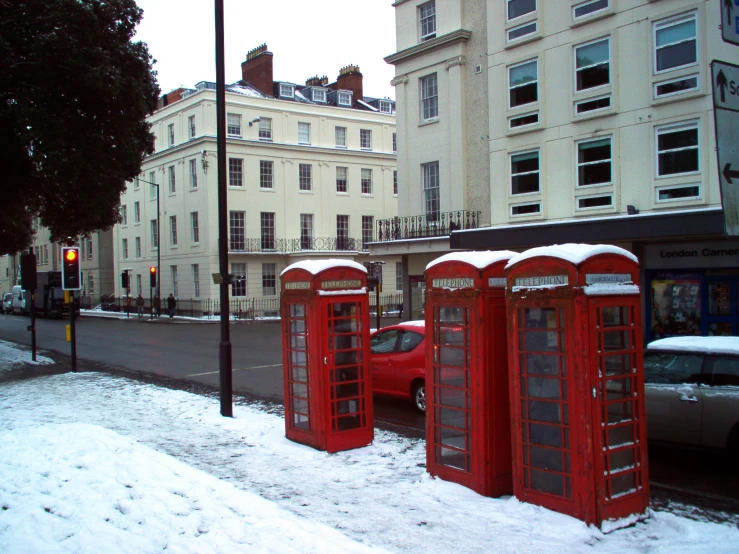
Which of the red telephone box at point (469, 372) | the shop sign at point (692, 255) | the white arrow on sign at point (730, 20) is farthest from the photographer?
the shop sign at point (692, 255)

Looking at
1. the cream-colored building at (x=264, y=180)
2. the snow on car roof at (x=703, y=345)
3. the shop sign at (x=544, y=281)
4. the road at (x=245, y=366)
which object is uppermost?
the cream-colored building at (x=264, y=180)

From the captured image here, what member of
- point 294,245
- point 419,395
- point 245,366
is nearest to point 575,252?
point 419,395

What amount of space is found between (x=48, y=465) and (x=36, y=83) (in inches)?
515

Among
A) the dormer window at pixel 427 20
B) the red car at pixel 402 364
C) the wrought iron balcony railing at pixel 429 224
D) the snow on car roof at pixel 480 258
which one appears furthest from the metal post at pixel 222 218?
the dormer window at pixel 427 20

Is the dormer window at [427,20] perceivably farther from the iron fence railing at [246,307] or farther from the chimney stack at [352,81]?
the chimney stack at [352,81]

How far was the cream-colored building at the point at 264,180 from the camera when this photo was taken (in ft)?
143

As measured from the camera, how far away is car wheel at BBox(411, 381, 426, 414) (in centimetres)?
1131

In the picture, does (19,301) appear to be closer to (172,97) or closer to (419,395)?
(172,97)

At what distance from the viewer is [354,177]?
48719 mm

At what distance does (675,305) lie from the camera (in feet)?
58.9

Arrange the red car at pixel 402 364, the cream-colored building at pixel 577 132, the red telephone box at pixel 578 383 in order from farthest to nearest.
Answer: the cream-colored building at pixel 577 132
the red car at pixel 402 364
the red telephone box at pixel 578 383

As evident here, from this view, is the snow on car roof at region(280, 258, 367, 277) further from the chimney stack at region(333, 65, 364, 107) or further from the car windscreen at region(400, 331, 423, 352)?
the chimney stack at region(333, 65, 364, 107)

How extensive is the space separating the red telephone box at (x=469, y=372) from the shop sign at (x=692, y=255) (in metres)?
12.6

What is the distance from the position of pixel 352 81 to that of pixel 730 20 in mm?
49736
